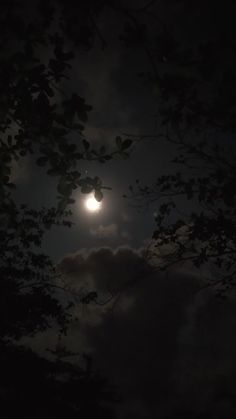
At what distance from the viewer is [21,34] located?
4500 millimetres

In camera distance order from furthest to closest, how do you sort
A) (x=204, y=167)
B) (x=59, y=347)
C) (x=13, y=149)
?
(x=59, y=347), (x=204, y=167), (x=13, y=149)

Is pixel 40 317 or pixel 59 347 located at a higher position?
pixel 59 347

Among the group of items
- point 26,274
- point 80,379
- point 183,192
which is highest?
point 80,379

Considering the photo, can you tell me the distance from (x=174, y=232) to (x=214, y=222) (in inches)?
43.4

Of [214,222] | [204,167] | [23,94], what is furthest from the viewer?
[204,167]

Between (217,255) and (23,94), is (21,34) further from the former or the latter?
(217,255)

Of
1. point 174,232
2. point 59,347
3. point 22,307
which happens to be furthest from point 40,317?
point 59,347

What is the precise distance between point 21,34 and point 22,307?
59.1ft

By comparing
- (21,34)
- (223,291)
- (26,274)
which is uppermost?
(26,274)

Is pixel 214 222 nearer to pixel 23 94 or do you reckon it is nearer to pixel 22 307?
pixel 23 94

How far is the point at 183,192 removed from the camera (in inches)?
415

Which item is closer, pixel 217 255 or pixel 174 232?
pixel 217 255

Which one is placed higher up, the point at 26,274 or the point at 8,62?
the point at 26,274

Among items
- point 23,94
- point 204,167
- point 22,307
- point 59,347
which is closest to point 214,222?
point 204,167
